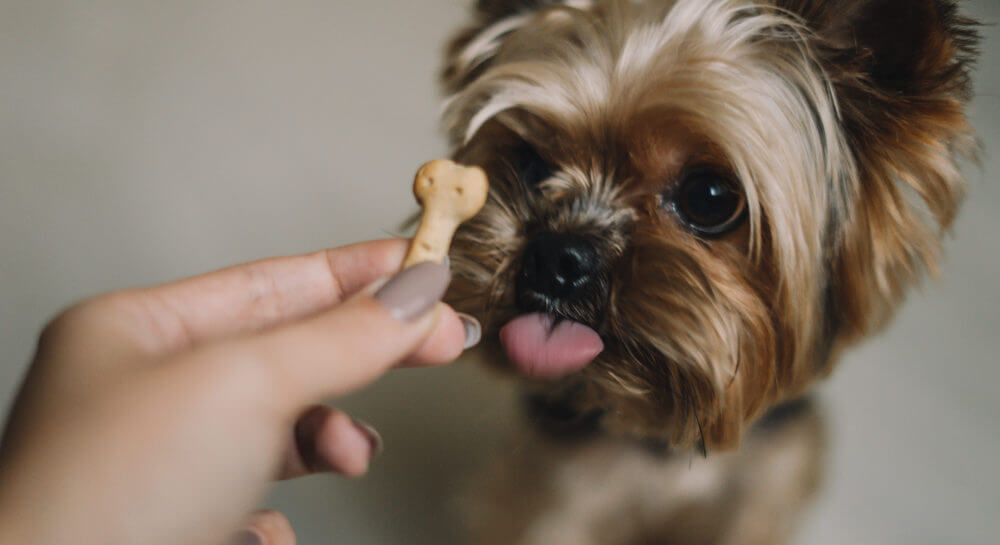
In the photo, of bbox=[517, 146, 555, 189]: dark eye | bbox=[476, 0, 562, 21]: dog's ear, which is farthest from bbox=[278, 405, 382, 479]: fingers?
bbox=[476, 0, 562, 21]: dog's ear

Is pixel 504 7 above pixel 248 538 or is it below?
above

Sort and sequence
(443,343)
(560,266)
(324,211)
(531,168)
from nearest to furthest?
(443,343)
(560,266)
(531,168)
(324,211)

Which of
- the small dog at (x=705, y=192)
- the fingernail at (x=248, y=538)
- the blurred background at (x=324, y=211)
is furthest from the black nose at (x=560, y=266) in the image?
the blurred background at (x=324, y=211)

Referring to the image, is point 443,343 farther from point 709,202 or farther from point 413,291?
point 709,202

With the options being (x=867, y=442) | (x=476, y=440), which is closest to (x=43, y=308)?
(x=476, y=440)

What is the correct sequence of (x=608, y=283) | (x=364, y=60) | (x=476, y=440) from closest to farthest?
1. (x=608, y=283)
2. (x=476, y=440)
3. (x=364, y=60)

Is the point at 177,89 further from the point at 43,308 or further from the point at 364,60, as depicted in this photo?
the point at 43,308

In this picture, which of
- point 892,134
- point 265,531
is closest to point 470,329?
point 265,531

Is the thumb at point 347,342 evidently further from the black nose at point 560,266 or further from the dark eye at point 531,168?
the dark eye at point 531,168
